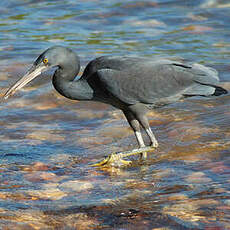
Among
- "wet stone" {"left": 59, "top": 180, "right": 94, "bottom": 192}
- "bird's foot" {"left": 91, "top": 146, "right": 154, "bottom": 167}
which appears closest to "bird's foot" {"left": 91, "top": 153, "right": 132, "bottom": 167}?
"bird's foot" {"left": 91, "top": 146, "right": 154, "bottom": 167}

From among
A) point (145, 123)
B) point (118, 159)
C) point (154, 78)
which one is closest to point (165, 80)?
point (154, 78)

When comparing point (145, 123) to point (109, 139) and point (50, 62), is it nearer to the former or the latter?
point (109, 139)

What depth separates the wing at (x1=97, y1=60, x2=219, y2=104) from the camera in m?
6.31

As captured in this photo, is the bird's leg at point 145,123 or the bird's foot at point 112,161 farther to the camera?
the bird's leg at point 145,123

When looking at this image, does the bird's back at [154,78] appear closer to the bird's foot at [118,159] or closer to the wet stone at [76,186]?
the bird's foot at [118,159]

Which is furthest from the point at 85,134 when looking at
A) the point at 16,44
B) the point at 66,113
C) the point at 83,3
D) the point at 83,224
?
the point at 83,3

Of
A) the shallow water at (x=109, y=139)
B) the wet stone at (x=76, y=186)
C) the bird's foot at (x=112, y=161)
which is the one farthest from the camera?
the bird's foot at (x=112, y=161)

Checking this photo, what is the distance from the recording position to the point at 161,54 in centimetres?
980

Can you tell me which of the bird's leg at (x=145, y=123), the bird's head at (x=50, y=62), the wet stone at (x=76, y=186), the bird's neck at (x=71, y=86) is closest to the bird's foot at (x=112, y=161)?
the bird's leg at (x=145, y=123)

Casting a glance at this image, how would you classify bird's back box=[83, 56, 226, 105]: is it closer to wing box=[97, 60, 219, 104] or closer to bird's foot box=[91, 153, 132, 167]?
wing box=[97, 60, 219, 104]

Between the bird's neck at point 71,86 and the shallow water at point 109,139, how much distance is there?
0.68 m

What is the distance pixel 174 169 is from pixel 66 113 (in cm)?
250

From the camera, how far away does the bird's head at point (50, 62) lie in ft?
20.0

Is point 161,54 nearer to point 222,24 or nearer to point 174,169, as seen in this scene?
point 222,24
